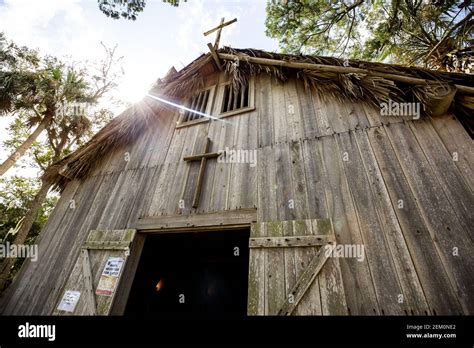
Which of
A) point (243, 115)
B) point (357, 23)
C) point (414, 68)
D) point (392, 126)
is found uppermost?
point (357, 23)

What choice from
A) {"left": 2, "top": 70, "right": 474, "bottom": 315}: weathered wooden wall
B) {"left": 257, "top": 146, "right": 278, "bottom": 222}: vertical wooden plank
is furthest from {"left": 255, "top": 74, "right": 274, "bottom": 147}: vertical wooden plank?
{"left": 257, "top": 146, "right": 278, "bottom": 222}: vertical wooden plank

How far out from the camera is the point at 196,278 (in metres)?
6.35

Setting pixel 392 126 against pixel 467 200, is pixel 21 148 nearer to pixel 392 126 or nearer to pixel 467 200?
pixel 392 126

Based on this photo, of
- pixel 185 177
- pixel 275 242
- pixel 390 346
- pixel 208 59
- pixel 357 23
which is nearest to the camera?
pixel 390 346

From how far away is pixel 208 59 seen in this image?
5.29m

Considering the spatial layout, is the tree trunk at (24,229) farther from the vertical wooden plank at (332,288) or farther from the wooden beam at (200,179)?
the vertical wooden plank at (332,288)

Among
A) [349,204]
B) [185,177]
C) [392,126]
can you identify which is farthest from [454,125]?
[185,177]

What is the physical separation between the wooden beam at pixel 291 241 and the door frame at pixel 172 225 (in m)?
0.34

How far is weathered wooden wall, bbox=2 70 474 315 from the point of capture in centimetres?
199

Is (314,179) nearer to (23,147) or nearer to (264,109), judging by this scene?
(264,109)

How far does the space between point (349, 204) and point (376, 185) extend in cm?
39

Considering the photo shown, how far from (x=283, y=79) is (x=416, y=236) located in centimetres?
334

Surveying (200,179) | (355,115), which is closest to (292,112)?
(355,115)

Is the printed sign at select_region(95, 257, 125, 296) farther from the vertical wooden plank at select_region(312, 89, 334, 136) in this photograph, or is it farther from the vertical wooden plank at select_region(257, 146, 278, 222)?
the vertical wooden plank at select_region(312, 89, 334, 136)
